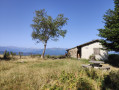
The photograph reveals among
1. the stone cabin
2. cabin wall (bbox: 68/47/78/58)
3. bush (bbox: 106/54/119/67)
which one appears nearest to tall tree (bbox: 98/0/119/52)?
bush (bbox: 106/54/119/67)

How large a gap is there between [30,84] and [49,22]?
1841cm

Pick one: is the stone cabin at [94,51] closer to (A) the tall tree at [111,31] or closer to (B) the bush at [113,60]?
(B) the bush at [113,60]

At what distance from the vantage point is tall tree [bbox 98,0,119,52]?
35.0ft

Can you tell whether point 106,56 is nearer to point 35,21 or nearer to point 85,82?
point 85,82

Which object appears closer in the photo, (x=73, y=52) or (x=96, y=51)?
(x=96, y=51)

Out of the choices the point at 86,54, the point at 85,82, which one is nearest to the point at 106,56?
the point at 86,54

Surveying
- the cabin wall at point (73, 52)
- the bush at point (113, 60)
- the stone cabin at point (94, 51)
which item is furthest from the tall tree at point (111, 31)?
the cabin wall at point (73, 52)

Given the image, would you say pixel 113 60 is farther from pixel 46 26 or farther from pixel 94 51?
pixel 46 26

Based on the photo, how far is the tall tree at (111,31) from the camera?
35.0ft

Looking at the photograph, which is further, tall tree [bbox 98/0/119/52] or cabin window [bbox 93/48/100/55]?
cabin window [bbox 93/48/100/55]

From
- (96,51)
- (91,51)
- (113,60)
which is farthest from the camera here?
(91,51)

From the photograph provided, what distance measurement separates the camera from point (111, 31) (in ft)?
35.9

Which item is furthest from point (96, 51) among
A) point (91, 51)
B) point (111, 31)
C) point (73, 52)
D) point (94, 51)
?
point (111, 31)

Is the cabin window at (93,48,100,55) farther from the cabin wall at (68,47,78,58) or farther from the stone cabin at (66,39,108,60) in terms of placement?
the cabin wall at (68,47,78,58)
